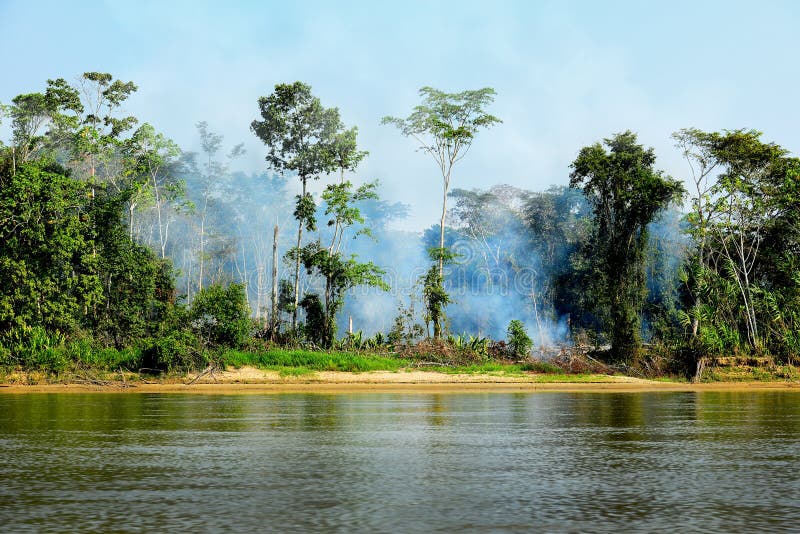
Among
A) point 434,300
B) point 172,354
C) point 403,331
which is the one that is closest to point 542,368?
→ point 434,300

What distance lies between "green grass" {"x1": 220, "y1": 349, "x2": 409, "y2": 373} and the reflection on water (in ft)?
42.5

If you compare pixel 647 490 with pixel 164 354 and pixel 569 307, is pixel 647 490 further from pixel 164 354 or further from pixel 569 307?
pixel 569 307

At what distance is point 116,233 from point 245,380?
8867mm

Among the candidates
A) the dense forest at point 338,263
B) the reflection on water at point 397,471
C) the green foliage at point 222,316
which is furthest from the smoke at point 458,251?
the reflection on water at point 397,471

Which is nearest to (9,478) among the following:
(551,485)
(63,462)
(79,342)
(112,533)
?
(63,462)

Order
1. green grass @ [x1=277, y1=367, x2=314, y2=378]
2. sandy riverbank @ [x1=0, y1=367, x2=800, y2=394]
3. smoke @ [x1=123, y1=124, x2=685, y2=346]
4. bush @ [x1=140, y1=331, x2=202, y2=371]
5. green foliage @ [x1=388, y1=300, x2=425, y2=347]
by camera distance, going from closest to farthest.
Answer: sandy riverbank @ [x1=0, y1=367, x2=800, y2=394] → bush @ [x1=140, y1=331, x2=202, y2=371] → green grass @ [x1=277, y1=367, x2=314, y2=378] → green foliage @ [x1=388, y1=300, x2=425, y2=347] → smoke @ [x1=123, y1=124, x2=685, y2=346]

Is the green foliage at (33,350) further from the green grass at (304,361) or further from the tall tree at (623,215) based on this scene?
the tall tree at (623,215)

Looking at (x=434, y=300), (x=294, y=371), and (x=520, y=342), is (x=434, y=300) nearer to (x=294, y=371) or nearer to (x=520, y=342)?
(x=520, y=342)

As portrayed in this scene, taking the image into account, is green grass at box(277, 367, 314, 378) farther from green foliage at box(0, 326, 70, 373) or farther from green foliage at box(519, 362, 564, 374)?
green foliage at box(519, 362, 564, 374)

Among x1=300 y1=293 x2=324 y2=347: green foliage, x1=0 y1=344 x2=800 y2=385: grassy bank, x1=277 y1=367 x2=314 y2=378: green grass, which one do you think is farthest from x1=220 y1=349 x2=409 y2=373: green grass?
x1=300 y1=293 x2=324 y2=347: green foliage

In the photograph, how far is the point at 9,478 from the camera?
8594 mm

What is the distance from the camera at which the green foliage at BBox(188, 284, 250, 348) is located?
32531 mm

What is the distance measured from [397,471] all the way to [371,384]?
21.7 metres

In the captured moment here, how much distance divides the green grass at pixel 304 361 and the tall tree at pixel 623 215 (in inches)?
440
